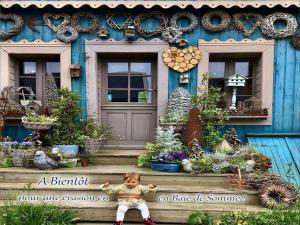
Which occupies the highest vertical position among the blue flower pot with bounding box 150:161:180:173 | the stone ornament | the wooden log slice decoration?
the stone ornament

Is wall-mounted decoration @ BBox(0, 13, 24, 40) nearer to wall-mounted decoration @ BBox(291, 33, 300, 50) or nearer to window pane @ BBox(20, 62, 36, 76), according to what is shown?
window pane @ BBox(20, 62, 36, 76)

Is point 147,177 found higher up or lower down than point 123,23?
lower down

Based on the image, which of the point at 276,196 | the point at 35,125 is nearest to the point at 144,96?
the point at 35,125

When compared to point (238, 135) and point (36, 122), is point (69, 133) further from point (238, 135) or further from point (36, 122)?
point (238, 135)

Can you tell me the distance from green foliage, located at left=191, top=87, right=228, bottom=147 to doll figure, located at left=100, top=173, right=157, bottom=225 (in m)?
1.80

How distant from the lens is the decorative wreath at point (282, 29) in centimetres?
567

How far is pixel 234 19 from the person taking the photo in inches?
227

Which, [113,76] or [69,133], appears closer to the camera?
[69,133]

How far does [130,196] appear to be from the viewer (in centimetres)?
401

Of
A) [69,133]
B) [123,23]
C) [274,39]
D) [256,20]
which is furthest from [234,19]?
[69,133]

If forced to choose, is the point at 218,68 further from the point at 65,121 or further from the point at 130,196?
the point at 130,196

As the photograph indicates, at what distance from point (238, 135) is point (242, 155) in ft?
3.31

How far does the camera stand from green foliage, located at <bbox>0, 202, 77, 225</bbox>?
3736 millimetres

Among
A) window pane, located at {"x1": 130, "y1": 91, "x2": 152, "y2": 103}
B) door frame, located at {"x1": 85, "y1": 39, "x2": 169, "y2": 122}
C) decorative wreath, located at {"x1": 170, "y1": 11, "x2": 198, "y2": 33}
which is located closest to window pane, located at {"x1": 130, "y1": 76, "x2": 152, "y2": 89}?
window pane, located at {"x1": 130, "y1": 91, "x2": 152, "y2": 103}
